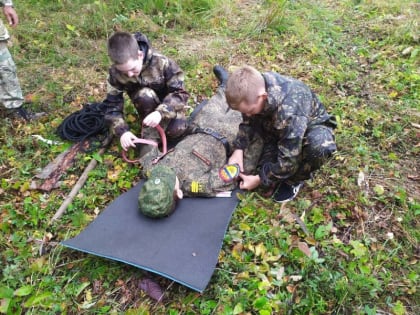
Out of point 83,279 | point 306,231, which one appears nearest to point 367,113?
point 306,231

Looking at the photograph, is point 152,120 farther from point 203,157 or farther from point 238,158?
point 238,158

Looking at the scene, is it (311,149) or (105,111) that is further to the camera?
(105,111)

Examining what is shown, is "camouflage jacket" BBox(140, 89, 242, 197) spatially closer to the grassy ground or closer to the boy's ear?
the grassy ground

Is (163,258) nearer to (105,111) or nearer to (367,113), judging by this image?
(105,111)

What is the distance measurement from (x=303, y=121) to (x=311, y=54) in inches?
104

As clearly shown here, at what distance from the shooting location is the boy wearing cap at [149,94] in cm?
350

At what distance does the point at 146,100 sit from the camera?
3611 millimetres

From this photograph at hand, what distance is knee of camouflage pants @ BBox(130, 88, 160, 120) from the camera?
3605 millimetres

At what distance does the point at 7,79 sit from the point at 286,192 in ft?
10.1

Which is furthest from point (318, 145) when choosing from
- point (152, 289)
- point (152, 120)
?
point (152, 289)

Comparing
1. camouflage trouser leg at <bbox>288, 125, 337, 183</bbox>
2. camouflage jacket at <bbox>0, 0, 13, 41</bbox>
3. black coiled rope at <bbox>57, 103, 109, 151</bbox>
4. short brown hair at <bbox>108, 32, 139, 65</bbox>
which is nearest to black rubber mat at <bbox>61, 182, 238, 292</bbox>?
camouflage trouser leg at <bbox>288, 125, 337, 183</bbox>

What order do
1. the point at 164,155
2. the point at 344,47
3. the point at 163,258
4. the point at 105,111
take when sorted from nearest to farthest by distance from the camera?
the point at 163,258
the point at 164,155
the point at 105,111
the point at 344,47

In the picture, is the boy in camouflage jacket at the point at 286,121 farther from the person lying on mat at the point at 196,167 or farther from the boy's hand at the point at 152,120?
the boy's hand at the point at 152,120

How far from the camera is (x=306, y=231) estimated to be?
2.88 metres
